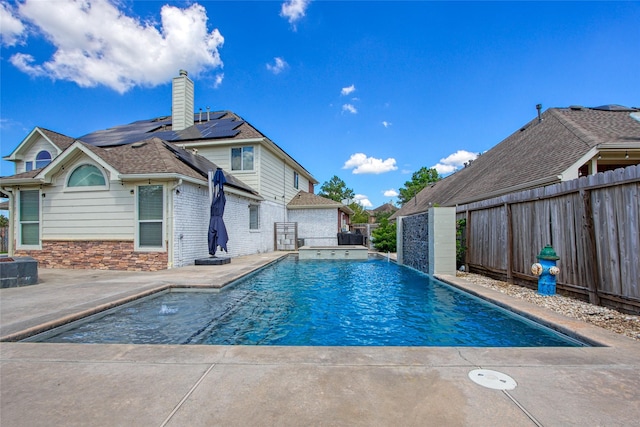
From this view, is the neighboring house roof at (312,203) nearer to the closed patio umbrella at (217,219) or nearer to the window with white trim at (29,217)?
the closed patio umbrella at (217,219)

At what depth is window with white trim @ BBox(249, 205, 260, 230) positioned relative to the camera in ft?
51.9

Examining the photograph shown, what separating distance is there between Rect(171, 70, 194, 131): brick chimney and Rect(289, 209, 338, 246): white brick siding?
885 centimetres

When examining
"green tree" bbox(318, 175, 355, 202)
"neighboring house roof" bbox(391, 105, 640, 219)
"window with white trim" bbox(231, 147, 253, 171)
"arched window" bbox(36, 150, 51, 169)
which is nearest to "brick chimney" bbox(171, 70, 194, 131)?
"window with white trim" bbox(231, 147, 253, 171)

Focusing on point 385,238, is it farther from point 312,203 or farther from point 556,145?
point 556,145

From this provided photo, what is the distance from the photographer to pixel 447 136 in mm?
23625

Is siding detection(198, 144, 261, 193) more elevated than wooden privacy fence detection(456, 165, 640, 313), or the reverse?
siding detection(198, 144, 261, 193)

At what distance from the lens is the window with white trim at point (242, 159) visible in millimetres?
16281

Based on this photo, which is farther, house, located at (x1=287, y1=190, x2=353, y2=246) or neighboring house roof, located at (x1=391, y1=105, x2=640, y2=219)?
house, located at (x1=287, y1=190, x2=353, y2=246)

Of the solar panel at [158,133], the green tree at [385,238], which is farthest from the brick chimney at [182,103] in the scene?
A: the green tree at [385,238]

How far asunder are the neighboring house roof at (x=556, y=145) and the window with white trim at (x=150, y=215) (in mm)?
10562

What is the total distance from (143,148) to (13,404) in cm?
1039

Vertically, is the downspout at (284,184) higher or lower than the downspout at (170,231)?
higher

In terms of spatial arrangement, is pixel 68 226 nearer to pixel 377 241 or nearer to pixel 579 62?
pixel 377 241

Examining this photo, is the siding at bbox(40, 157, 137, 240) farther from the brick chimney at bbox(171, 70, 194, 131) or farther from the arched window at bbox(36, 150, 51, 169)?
the brick chimney at bbox(171, 70, 194, 131)
